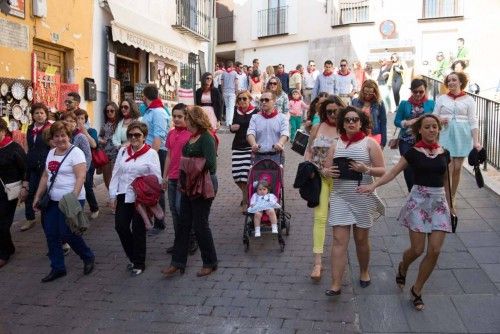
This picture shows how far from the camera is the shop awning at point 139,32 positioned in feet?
42.8

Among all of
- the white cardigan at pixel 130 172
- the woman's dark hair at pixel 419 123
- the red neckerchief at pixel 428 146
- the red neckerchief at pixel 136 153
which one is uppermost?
the woman's dark hair at pixel 419 123

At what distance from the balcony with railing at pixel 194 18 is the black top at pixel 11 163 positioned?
11.6 m

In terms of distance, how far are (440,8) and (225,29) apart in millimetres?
12428

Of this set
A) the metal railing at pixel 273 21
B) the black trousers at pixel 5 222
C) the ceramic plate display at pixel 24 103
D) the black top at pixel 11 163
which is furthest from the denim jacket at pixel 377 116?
the metal railing at pixel 273 21

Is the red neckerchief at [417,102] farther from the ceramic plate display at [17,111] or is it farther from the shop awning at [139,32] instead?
the shop awning at [139,32]

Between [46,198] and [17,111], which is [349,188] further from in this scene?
[17,111]

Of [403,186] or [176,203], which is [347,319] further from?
[403,186]

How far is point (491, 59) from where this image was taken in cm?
2456

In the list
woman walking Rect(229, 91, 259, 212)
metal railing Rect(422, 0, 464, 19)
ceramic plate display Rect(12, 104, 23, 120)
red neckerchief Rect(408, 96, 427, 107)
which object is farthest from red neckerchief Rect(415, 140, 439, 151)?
metal railing Rect(422, 0, 464, 19)

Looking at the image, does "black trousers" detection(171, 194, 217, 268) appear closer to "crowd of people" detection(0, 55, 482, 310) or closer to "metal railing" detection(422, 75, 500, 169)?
"crowd of people" detection(0, 55, 482, 310)

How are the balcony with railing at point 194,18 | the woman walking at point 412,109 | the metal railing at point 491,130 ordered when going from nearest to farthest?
1. the woman walking at point 412,109
2. the metal railing at point 491,130
3. the balcony with railing at point 194,18

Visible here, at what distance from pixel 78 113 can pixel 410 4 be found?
2137 centimetres

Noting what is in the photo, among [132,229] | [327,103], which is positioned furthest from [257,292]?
[327,103]

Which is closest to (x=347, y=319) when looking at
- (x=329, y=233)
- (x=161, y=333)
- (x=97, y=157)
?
(x=161, y=333)
